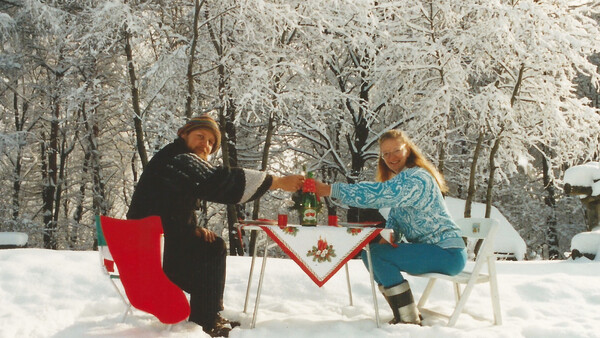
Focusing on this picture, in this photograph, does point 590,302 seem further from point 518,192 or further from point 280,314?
point 518,192

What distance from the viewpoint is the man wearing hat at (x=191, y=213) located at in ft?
10.9

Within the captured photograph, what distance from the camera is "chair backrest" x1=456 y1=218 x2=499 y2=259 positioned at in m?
3.49

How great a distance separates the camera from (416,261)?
11.3ft

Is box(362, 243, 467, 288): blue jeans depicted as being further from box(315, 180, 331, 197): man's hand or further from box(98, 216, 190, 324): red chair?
box(98, 216, 190, 324): red chair

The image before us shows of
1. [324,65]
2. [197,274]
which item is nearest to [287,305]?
[197,274]

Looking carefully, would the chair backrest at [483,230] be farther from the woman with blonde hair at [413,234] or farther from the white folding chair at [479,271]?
the woman with blonde hair at [413,234]

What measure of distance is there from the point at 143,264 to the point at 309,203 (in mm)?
1172

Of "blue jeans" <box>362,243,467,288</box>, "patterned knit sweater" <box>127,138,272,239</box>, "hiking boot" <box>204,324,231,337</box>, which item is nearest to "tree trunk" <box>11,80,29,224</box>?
"patterned knit sweater" <box>127,138,272,239</box>

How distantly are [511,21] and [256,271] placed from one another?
5.97 meters

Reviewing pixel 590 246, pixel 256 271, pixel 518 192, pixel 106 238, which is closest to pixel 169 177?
pixel 106 238

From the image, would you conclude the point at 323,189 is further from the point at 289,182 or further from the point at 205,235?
the point at 205,235

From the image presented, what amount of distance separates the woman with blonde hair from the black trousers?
902mm
